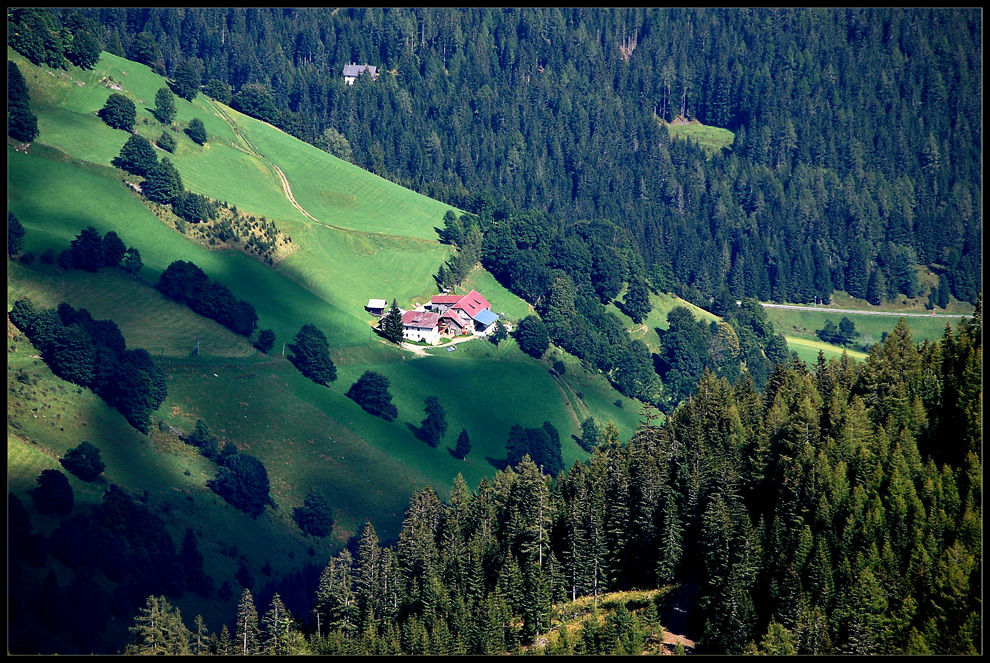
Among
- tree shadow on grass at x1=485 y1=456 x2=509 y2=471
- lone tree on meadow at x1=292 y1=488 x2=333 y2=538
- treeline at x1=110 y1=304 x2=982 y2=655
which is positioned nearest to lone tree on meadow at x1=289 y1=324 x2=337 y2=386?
tree shadow on grass at x1=485 y1=456 x2=509 y2=471

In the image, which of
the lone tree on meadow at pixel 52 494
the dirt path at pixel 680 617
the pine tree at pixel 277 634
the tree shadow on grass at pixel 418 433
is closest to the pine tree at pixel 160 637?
the pine tree at pixel 277 634

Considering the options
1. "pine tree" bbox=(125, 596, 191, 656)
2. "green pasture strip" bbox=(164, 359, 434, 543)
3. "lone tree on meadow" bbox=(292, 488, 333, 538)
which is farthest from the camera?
"green pasture strip" bbox=(164, 359, 434, 543)

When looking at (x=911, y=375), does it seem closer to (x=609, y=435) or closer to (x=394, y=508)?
(x=609, y=435)

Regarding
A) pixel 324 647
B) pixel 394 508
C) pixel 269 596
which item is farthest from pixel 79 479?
pixel 324 647

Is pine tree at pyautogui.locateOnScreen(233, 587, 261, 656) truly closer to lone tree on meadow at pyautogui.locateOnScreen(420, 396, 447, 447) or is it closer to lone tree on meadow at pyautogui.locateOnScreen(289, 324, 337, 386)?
lone tree on meadow at pyautogui.locateOnScreen(420, 396, 447, 447)

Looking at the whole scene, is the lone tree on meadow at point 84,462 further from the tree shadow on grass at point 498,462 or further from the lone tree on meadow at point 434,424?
the tree shadow on grass at point 498,462

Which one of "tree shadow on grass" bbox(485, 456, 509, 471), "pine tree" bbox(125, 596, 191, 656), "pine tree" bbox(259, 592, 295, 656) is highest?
"pine tree" bbox(259, 592, 295, 656)
